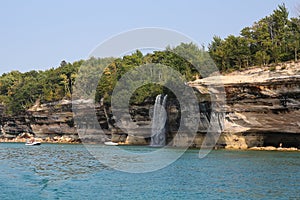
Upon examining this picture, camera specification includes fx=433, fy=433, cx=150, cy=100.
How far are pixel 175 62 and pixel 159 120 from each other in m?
13.4

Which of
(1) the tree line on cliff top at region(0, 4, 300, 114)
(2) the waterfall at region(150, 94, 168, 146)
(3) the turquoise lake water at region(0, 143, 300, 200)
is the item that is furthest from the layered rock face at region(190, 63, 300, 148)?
(3) the turquoise lake water at region(0, 143, 300, 200)

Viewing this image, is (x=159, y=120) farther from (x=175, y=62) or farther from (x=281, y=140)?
(x=281, y=140)

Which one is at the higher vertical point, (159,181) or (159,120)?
(159,120)

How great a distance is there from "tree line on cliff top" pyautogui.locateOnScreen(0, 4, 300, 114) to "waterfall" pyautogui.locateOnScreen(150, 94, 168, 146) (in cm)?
194

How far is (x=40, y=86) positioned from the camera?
3216 inches

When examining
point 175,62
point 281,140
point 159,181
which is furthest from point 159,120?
point 159,181

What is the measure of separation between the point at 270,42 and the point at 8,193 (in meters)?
41.0

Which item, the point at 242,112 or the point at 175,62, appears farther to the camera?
the point at 175,62

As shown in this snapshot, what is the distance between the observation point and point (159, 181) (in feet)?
73.9

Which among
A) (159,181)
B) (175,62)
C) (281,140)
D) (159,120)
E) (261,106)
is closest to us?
(159,181)

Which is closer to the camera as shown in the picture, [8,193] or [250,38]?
[8,193]

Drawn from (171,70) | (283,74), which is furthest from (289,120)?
(171,70)

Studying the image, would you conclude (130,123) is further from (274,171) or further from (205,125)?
(274,171)

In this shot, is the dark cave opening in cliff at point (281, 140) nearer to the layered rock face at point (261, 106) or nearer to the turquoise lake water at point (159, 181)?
the layered rock face at point (261, 106)
